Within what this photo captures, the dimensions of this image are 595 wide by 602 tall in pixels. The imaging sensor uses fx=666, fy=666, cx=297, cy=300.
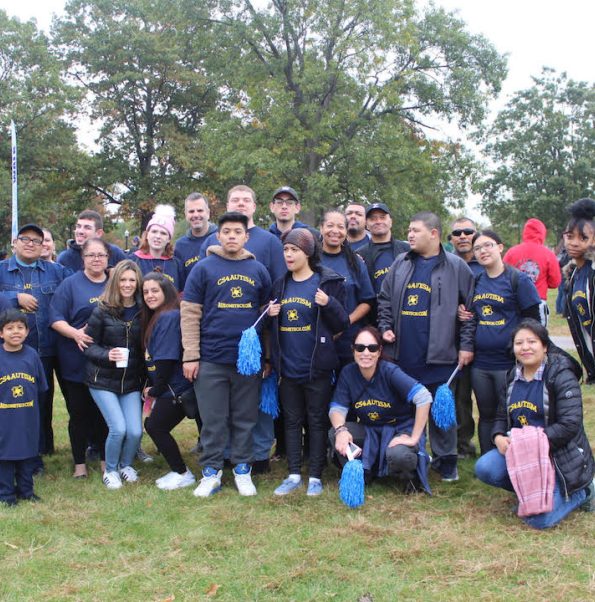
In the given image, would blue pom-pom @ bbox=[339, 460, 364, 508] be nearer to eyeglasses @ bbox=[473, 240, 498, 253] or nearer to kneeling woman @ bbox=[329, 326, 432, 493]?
kneeling woman @ bbox=[329, 326, 432, 493]

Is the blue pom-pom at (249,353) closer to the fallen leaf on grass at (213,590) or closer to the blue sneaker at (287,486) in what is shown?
the blue sneaker at (287,486)

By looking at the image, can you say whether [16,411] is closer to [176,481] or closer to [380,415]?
[176,481]

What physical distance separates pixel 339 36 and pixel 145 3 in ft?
38.2

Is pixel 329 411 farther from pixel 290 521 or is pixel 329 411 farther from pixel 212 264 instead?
pixel 212 264

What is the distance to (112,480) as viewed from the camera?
209 inches

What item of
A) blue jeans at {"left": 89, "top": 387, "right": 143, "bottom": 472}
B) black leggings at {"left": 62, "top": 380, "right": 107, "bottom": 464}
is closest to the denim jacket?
black leggings at {"left": 62, "top": 380, "right": 107, "bottom": 464}

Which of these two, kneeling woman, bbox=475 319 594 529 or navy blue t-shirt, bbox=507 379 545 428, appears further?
Answer: navy blue t-shirt, bbox=507 379 545 428

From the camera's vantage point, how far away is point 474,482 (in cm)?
520

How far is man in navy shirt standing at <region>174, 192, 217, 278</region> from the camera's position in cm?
602

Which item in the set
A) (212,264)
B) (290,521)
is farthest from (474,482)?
(212,264)

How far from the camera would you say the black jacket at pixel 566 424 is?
4.25 meters

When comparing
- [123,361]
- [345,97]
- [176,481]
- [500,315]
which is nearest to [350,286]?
[500,315]

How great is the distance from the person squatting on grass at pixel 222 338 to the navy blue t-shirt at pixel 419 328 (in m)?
1.12

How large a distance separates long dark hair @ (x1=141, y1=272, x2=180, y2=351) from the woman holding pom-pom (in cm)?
309
